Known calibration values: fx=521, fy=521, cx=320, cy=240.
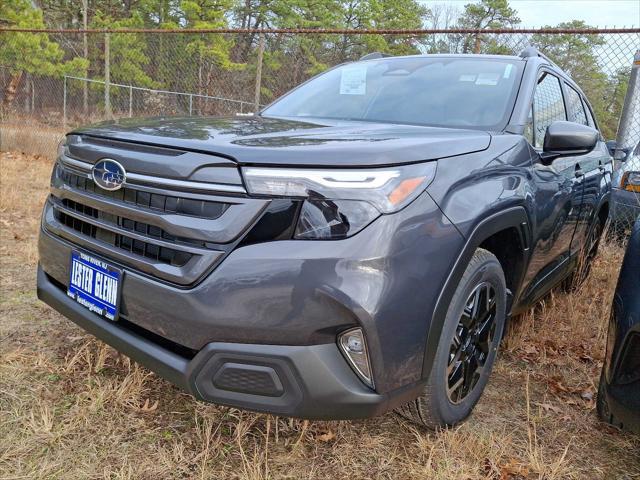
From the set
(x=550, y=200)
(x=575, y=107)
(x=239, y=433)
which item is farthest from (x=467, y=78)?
(x=239, y=433)

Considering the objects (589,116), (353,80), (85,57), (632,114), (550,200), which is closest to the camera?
(550,200)

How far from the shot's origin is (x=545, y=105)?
9.27 ft

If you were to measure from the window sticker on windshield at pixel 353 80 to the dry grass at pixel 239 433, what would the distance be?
5.57ft

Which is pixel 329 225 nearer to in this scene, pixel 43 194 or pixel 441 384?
pixel 441 384

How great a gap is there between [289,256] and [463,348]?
3.05 ft

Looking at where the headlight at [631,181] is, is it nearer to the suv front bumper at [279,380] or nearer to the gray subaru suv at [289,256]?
the gray subaru suv at [289,256]

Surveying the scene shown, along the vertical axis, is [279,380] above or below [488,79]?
below

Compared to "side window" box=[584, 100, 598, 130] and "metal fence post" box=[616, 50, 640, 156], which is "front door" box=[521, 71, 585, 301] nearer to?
"side window" box=[584, 100, 598, 130]

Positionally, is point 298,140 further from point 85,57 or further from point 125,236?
point 85,57

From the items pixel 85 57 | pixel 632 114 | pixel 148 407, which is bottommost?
pixel 148 407

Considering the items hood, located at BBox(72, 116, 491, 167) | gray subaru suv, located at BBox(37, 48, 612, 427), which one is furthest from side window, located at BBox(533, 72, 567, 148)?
hood, located at BBox(72, 116, 491, 167)

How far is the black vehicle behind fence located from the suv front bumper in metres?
0.67

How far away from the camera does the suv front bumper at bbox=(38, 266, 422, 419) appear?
1.47 m

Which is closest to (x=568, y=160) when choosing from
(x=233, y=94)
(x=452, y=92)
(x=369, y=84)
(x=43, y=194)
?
(x=452, y=92)
